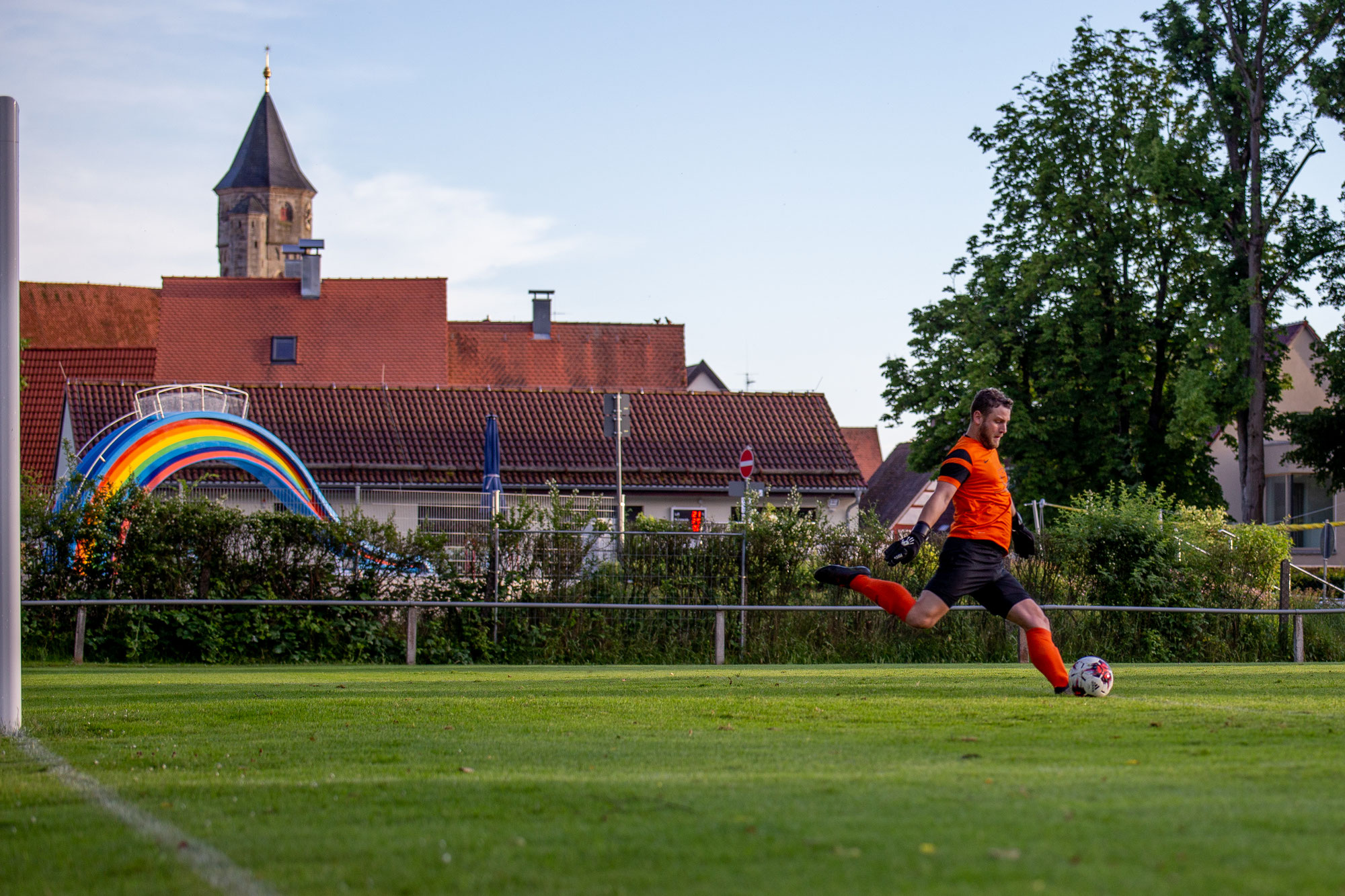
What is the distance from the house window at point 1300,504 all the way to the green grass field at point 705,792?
1571 inches

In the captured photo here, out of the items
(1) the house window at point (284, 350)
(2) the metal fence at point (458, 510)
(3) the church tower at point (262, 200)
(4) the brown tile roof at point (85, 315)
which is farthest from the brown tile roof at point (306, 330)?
(3) the church tower at point (262, 200)

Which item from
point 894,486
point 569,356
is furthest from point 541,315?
point 894,486

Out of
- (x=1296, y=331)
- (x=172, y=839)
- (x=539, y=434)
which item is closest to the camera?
(x=172, y=839)

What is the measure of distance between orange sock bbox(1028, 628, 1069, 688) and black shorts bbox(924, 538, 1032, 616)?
0.97 ft

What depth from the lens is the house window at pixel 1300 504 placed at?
4803 centimetres

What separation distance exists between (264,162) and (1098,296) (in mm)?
90989

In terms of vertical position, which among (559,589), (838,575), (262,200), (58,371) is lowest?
(559,589)

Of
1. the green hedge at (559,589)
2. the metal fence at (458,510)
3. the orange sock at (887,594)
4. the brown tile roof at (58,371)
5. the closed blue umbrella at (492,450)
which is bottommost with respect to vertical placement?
the green hedge at (559,589)

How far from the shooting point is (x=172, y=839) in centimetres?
543

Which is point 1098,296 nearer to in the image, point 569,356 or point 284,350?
point 569,356

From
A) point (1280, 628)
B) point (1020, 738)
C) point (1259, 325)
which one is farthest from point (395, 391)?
point (1020, 738)

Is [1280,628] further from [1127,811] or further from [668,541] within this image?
[1127,811]

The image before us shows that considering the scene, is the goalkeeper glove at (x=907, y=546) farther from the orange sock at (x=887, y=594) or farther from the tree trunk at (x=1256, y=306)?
the tree trunk at (x=1256, y=306)

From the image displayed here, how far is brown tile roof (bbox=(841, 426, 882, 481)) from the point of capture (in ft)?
316
